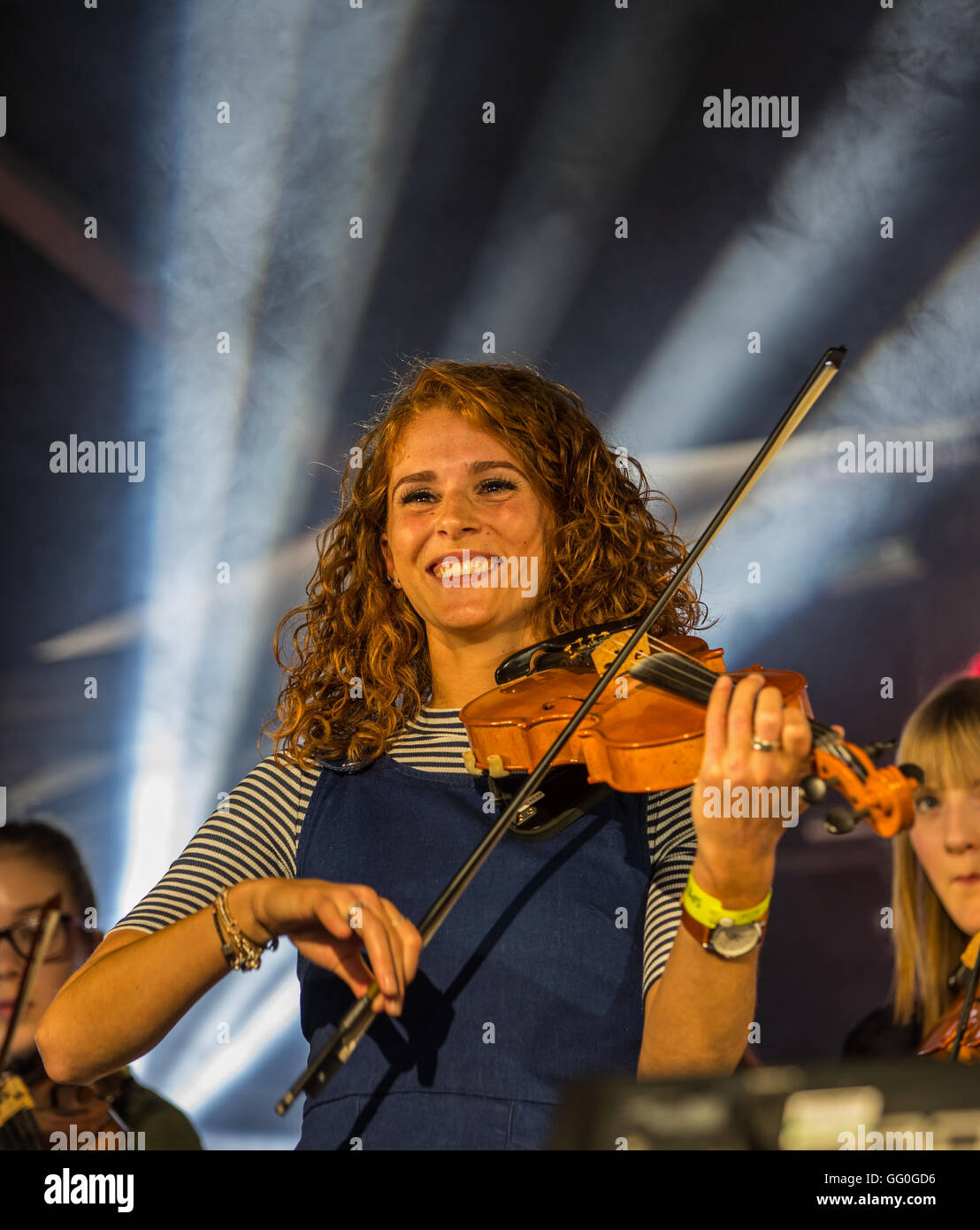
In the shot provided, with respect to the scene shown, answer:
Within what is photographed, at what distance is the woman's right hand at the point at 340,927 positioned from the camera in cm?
100

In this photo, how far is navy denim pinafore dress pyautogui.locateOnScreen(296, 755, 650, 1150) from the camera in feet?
4.23

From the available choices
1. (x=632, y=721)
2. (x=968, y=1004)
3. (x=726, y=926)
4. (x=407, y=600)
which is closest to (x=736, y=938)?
(x=726, y=926)

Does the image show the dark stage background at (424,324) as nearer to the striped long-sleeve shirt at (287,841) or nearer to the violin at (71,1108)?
the violin at (71,1108)

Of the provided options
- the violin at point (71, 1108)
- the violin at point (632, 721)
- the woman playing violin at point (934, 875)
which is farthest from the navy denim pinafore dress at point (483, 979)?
the violin at point (71, 1108)

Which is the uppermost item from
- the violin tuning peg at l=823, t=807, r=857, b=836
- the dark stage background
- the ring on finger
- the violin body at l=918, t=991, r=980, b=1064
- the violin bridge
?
the dark stage background

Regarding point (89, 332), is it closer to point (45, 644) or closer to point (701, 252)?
point (45, 644)

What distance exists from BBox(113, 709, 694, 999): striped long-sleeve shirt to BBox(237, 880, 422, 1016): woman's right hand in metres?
0.25

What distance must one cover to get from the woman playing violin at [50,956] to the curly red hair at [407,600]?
82cm

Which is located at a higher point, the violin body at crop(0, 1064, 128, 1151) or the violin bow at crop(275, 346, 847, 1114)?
the violin bow at crop(275, 346, 847, 1114)

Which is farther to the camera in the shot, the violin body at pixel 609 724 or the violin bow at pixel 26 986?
the violin body at pixel 609 724

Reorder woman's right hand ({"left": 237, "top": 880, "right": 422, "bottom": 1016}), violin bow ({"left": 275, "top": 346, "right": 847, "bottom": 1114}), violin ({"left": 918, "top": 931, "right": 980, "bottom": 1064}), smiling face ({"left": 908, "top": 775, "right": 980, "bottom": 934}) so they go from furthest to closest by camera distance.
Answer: smiling face ({"left": 908, "top": 775, "right": 980, "bottom": 934}) < violin ({"left": 918, "top": 931, "right": 980, "bottom": 1064}) < woman's right hand ({"left": 237, "top": 880, "right": 422, "bottom": 1016}) < violin bow ({"left": 275, "top": 346, "right": 847, "bottom": 1114})

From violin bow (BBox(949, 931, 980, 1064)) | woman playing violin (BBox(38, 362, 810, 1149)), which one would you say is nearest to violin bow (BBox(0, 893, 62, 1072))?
woman playing violin (BBox(38, 362, 810, 1149))

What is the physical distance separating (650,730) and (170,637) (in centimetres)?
139

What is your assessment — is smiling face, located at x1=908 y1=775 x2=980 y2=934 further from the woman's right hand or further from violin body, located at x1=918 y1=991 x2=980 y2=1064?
the woman's right hand
